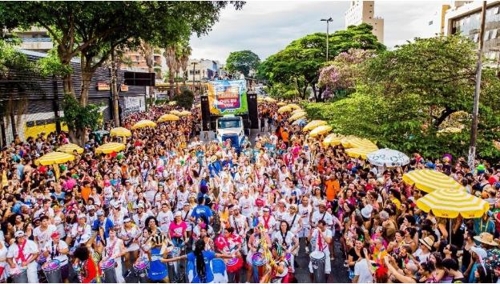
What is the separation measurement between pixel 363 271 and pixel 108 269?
4586 millimetres

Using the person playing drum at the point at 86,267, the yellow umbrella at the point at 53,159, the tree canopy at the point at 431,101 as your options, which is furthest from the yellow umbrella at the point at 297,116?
the person playing drum at the point at 86,267

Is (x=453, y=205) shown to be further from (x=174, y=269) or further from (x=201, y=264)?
(x=174, y=269)

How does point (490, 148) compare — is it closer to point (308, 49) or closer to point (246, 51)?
point (308, 49)

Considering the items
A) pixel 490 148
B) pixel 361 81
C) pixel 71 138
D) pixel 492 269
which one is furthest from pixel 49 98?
pixel 492 269

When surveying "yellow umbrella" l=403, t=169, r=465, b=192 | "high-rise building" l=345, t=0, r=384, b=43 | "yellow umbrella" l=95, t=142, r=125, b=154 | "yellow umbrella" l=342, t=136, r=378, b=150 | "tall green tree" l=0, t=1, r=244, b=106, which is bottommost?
"yellow umbrella" l=95, t=142, r=125, b=154

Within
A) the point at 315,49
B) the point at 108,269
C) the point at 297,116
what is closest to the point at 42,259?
the point at 108,269

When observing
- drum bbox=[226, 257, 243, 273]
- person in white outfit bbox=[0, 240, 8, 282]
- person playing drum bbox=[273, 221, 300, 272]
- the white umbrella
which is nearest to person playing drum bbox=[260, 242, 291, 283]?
drum bbox=[226, 257, 243, 273]

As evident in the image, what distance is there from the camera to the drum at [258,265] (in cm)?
772

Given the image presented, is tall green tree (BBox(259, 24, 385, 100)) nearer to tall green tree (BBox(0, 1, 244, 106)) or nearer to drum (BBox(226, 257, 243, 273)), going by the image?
tall green tree (BBox(0, 1, 244, 106))

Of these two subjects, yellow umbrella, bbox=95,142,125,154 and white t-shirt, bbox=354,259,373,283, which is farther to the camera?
yellow umbrella, bbox=95,142,125,154

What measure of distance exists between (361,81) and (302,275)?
1304cm

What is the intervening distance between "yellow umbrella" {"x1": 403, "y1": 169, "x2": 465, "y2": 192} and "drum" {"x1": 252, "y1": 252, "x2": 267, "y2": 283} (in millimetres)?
4166

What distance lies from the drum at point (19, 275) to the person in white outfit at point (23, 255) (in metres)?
0.04

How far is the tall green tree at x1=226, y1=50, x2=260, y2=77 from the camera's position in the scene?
134500 mm
